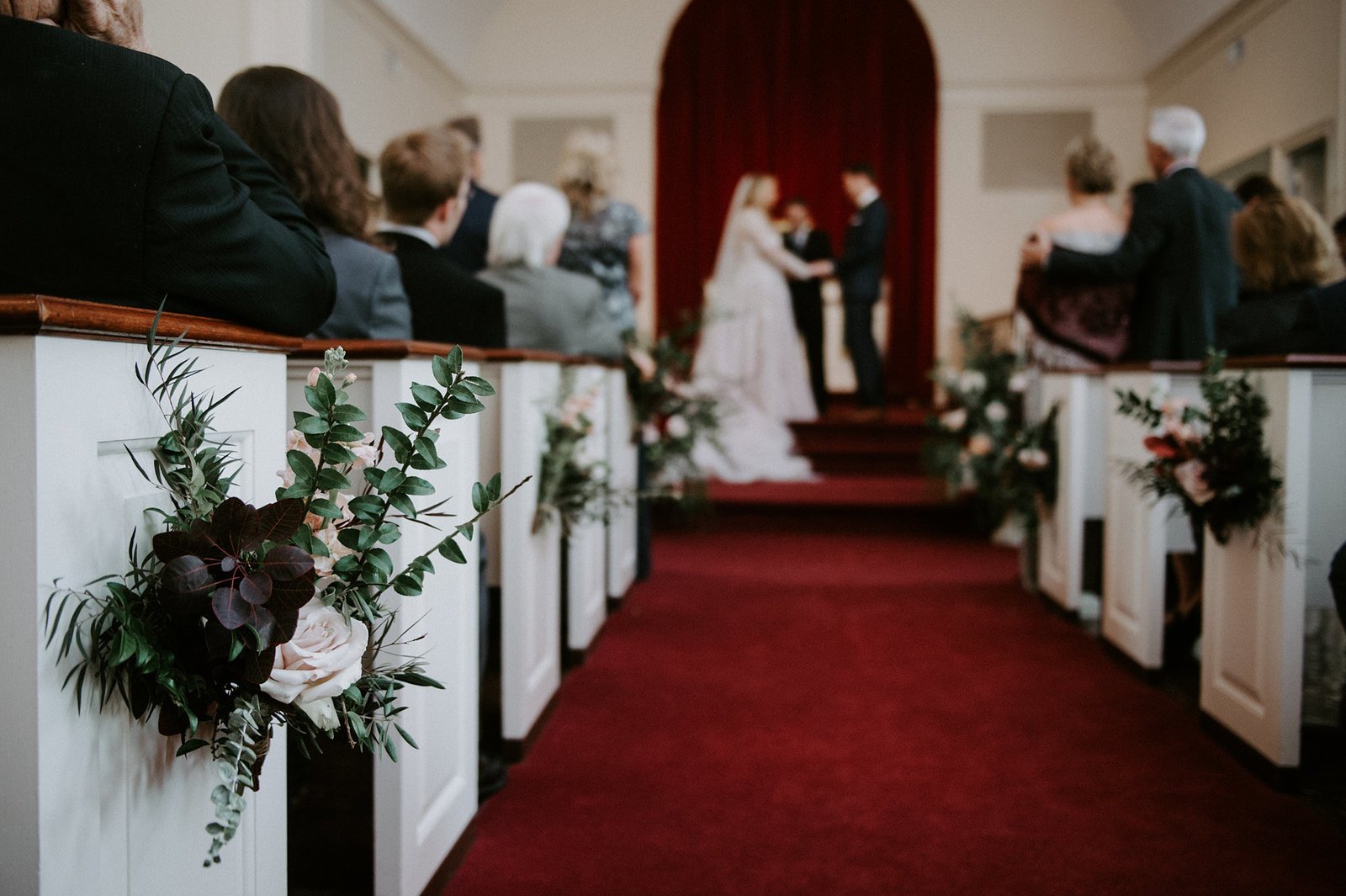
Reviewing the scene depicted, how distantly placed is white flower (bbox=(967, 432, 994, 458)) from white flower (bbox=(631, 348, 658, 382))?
63.5 inches

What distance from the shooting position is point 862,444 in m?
7.26

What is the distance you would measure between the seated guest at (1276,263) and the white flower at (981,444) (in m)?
1.72

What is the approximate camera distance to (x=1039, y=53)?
9414mm

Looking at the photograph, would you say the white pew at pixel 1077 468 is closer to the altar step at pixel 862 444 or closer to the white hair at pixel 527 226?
the white hair at pixel 527 226

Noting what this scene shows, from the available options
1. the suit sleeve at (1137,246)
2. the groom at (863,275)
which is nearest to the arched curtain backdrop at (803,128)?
the groom at (863,275)

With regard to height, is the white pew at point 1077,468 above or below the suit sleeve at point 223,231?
below

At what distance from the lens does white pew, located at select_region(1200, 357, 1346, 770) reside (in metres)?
2.42

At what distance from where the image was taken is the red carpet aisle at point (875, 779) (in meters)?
2.02

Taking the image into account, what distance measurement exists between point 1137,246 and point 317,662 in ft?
12.0

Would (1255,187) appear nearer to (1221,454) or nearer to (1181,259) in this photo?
(1181,259)

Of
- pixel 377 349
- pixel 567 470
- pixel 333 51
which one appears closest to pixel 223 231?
pixel 377 349

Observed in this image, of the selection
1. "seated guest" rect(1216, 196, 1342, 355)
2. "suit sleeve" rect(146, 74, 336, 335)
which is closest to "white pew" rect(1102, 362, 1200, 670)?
"seated guest" rect(1216, 196, 1342, 355)

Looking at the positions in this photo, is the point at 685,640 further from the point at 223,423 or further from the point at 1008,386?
the point at 223,423

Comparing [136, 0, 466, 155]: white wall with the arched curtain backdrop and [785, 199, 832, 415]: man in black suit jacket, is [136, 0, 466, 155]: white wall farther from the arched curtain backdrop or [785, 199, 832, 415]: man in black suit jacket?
[785, 199, 832, 415]: man in black suit jacket
